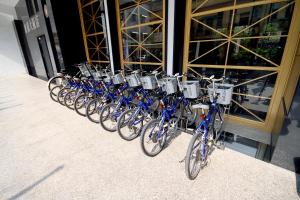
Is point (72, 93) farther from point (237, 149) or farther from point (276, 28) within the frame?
point (276, 28)

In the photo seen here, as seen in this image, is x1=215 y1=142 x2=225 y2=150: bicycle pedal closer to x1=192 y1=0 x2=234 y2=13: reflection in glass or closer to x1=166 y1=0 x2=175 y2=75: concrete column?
x1=166 y1=0 x2=175 y2=75: concrete column

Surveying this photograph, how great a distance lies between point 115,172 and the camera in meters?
1.78

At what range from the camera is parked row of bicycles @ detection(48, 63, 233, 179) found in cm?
175

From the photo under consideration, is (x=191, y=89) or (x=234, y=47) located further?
(x=234, y=47)

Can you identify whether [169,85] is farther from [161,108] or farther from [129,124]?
[129,124]

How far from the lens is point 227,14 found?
2393 millimetres

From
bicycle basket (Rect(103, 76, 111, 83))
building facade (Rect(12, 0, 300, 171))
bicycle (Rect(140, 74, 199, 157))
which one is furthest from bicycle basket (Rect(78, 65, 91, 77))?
bicycle (Rect(140, 74, 199, 157))

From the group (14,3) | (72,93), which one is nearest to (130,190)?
(72,93)

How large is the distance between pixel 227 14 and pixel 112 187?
2948 millimetres

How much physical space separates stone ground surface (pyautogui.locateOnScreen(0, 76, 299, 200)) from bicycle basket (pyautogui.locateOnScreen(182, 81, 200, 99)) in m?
0.71

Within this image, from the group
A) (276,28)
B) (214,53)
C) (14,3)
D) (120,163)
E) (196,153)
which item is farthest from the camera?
(14,3)

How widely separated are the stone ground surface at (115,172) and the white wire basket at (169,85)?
790 millimetres

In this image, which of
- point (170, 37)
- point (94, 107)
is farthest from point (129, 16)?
point (94, 107)

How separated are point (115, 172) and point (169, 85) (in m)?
1.38
